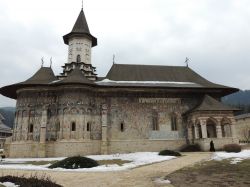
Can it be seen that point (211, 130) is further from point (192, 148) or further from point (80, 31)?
A: point (80, 31)

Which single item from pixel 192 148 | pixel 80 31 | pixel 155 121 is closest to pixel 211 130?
pixel 192 148

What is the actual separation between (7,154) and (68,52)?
15531mm

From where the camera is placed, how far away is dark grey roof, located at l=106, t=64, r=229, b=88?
3288 cm

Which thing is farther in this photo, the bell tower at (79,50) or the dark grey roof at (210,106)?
the bell tower at (79,50)

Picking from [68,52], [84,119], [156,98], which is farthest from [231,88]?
[68,52]

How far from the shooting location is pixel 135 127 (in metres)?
29.7

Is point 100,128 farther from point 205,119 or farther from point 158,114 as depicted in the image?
point 205,119

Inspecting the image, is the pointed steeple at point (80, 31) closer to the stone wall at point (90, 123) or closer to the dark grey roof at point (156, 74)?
the dark grey roof at point (156, 74)

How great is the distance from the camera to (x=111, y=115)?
2966 centimetres

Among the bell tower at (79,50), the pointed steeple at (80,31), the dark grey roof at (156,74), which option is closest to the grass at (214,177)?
the dark grey roof at (156,74)

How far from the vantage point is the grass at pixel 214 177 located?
9.70 m

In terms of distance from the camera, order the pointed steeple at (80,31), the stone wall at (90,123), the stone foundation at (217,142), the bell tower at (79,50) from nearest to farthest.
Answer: the stone foundation at (217,142) → the stone wall at (90,123) → the bell tower at (79,50) → the pointed steeple at (80,31)

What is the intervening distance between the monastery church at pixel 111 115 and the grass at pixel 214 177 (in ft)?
48.7

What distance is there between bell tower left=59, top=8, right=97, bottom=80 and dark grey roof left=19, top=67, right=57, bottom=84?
79.6 inches
